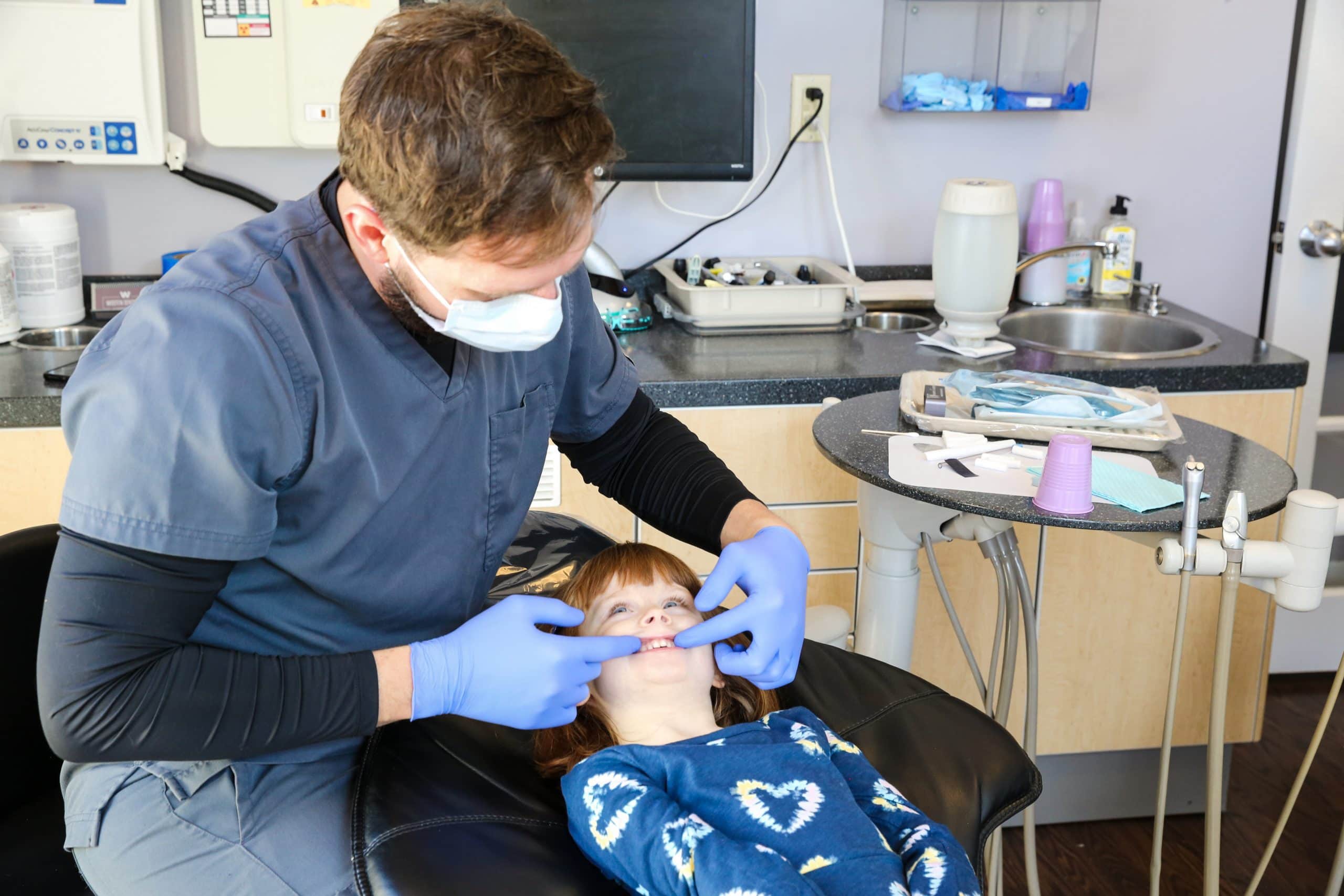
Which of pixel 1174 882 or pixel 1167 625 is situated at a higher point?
pixel 1167 625

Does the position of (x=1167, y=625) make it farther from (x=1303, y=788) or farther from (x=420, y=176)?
(x=420, y=176)

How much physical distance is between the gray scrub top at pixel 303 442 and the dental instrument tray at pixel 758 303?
3.27ft

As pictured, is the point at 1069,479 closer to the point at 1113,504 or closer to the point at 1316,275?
the point at 1113,504

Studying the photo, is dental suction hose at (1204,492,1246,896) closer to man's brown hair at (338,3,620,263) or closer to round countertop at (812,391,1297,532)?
round countertop at (812,391,1297,532)

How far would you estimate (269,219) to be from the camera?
1.10 m

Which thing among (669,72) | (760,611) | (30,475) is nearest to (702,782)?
(760,611)

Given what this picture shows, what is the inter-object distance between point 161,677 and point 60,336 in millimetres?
1589

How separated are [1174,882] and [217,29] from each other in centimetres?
235

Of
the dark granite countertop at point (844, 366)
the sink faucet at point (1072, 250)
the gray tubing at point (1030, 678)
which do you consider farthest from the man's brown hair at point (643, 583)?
the sink faucet at point (1072, 250)

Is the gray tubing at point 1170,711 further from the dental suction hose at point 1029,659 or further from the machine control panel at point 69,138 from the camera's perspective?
the machine control panel at point 69,138

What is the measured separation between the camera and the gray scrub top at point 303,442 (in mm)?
929

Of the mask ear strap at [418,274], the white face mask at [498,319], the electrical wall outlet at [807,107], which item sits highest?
the electrical wall outlet at [807,107]

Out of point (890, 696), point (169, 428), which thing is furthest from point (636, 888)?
point (169, 428)

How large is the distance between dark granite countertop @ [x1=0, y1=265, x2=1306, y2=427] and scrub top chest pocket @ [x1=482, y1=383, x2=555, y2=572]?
0.74 metres
